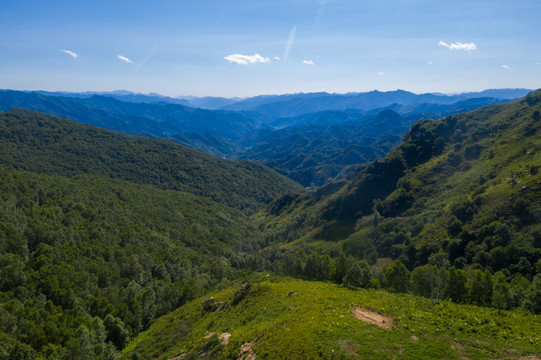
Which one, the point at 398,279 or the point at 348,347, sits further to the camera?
the point at 398,279

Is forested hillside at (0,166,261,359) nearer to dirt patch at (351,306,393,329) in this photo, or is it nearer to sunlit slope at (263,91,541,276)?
dirt patch at (351,306,393,329)

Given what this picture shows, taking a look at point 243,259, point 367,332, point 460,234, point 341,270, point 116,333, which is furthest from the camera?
point 243,259

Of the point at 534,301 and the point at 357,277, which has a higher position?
the point at 534,301

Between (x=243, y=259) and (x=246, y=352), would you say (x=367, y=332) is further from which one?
(x=243, y=259)

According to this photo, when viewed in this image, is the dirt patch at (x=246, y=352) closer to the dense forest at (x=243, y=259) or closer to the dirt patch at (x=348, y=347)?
the dense forest at (x=243, y=259)

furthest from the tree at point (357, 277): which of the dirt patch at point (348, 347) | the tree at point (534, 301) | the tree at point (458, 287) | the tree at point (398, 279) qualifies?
the dirt patch at point (348, 347)

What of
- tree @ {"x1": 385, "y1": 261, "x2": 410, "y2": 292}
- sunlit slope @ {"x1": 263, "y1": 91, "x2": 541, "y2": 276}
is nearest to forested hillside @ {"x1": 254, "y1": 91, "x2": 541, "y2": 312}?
tree @ {"x1": 385, "y1": 261, "x2": 410, "y2": 292}

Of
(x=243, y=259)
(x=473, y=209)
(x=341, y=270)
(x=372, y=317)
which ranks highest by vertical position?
(x=372, y=317)

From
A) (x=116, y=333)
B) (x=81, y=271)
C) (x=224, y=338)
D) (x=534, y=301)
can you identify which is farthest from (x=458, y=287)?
(x=81, y=271)
